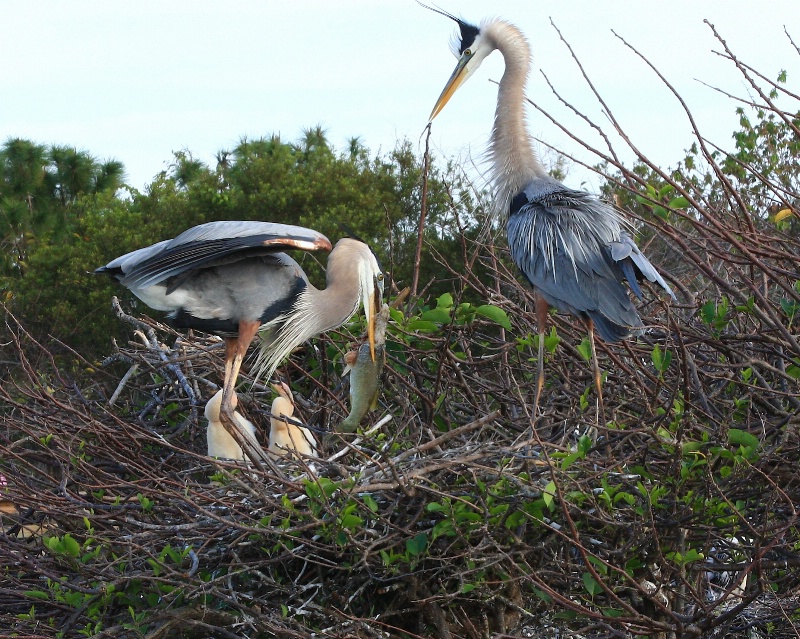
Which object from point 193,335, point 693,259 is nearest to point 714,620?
point 693,259

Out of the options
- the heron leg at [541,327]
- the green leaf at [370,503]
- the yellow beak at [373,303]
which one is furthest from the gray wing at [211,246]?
the green leaf at [370,503]

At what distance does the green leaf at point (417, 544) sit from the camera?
3432 mm

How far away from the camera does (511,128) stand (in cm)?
560

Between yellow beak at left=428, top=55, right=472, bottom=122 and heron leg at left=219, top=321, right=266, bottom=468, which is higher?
yellow beak at left=428, top=55, right=472, bottom=122

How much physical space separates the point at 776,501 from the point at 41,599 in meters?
2.61

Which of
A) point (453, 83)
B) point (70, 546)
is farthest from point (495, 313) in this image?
point (453, 83)

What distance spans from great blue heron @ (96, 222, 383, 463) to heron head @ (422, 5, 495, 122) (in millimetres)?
945

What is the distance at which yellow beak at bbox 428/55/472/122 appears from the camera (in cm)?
597

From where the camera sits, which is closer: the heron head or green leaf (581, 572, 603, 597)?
green leaf (581, 572, 603, 597)

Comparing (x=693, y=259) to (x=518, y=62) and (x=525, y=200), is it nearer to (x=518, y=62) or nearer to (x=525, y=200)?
(x=525, y=200)

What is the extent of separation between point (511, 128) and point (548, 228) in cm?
94

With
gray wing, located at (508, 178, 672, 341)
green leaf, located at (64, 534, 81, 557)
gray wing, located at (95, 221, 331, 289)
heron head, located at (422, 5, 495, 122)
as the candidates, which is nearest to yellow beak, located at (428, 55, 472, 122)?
heron head, located at (422, 5, 495, 122)

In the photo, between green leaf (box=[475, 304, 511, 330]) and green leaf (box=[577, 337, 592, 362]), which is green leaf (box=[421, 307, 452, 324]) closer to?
green leaf (box=[475, 304, 511, 330])

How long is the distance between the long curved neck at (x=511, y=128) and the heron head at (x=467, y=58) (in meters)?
0.09
